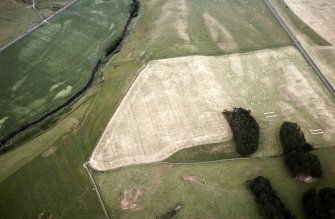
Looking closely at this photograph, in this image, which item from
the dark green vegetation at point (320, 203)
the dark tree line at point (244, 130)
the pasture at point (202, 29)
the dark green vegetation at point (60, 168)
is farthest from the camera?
the pasture at point (202, 29)

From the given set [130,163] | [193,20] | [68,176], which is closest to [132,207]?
[130,163]

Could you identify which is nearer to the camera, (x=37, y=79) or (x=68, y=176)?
(x=68, y=176)

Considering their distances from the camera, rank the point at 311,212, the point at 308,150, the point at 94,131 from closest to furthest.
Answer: the point at 311,212, the point at 308,150, the point at 94,131

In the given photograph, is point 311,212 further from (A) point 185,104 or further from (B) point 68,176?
(B) point 68,176

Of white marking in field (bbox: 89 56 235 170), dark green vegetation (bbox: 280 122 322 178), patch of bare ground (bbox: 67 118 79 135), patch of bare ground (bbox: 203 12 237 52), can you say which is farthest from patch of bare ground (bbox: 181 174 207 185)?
patch of bare ground (bbox: 203 12 237 52)

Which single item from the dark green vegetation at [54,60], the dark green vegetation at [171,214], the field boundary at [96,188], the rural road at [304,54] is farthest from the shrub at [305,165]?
the dark green vegetation at [54,60]

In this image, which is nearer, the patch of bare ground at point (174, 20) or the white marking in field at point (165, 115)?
the white marking in field at point (165, 115)

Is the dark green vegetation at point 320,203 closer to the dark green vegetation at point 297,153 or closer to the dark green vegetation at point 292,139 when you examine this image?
the dark green vegetation at point 297,153
